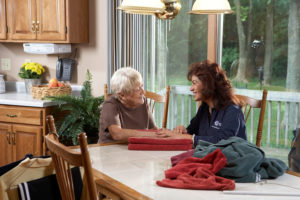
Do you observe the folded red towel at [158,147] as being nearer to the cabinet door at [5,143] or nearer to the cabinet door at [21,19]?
the cabinet door at [5,143]

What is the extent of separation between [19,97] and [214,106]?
7.77 ft

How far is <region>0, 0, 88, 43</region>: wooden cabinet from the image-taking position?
3.79 metres

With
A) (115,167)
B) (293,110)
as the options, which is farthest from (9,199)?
(293,110)

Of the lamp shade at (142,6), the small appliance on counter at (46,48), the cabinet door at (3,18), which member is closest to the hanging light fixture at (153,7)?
the lamp shade at (142,6)

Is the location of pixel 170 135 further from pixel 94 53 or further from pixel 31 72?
pixel 31 72

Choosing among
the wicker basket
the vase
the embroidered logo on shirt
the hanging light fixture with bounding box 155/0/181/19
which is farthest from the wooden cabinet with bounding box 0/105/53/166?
the hanging light fixture with bounding box 155/0/181/19

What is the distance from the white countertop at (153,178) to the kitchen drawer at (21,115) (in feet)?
5.38

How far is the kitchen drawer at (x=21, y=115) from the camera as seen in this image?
360 centimetres

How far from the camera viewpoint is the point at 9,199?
1.34 metres

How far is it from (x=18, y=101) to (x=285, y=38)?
2506 mm

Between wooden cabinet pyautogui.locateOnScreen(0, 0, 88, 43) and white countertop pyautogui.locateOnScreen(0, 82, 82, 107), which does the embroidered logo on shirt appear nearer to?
white countertop pyautogui.locateOnScreen(0, 82, 82, 107)

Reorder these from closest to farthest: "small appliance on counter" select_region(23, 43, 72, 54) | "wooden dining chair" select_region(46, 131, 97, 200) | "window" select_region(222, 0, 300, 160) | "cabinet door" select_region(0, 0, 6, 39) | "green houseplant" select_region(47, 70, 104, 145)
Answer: "wooden dining chair" select_region(46, 131, 97, 200)
"window" select_region(222, 0, 300, 160)
"green houseplant" select_region(47, 70, 104, 145)
"small appliance on counter" select_region(23, 43, 72, 54)
"cabinet door" select_region(0, 0, 6, 39)

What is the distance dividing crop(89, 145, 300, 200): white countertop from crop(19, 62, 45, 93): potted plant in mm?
2279

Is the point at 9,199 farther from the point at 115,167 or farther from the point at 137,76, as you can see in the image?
the point at 137,76
